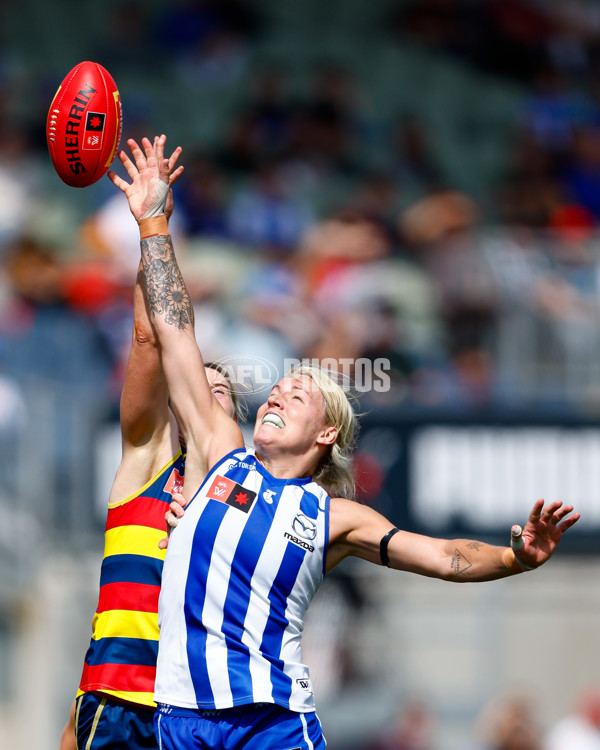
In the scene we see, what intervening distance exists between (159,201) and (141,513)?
113cm

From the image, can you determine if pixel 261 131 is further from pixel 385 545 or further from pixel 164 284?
pixel 385 545

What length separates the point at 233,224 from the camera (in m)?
11.2

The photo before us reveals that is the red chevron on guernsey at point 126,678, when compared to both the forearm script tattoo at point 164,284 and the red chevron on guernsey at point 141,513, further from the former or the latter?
the forearm script tattoo at point 164,284

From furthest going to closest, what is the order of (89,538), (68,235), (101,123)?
1. (68,235)
2. (89,538)
3. (101,123)

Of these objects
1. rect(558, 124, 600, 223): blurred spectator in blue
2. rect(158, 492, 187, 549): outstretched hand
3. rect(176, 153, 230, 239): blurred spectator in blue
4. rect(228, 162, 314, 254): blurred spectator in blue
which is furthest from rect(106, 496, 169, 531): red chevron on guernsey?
rect(558, 124, 600, 223): blurred spectator in blue

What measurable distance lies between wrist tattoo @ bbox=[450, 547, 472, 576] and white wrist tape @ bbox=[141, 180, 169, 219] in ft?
5.16

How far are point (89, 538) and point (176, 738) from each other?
5104mm

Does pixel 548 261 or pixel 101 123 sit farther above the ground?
pixel 548 261

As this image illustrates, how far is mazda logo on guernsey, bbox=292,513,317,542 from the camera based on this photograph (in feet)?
12.8

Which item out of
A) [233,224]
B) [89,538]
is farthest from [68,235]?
[89,538]

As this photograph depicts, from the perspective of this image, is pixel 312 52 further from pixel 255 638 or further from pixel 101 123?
pixel 255 638

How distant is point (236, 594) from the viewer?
3793mm

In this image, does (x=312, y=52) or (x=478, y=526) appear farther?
(x=312, y=52)

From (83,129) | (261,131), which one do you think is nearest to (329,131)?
(261,131)
